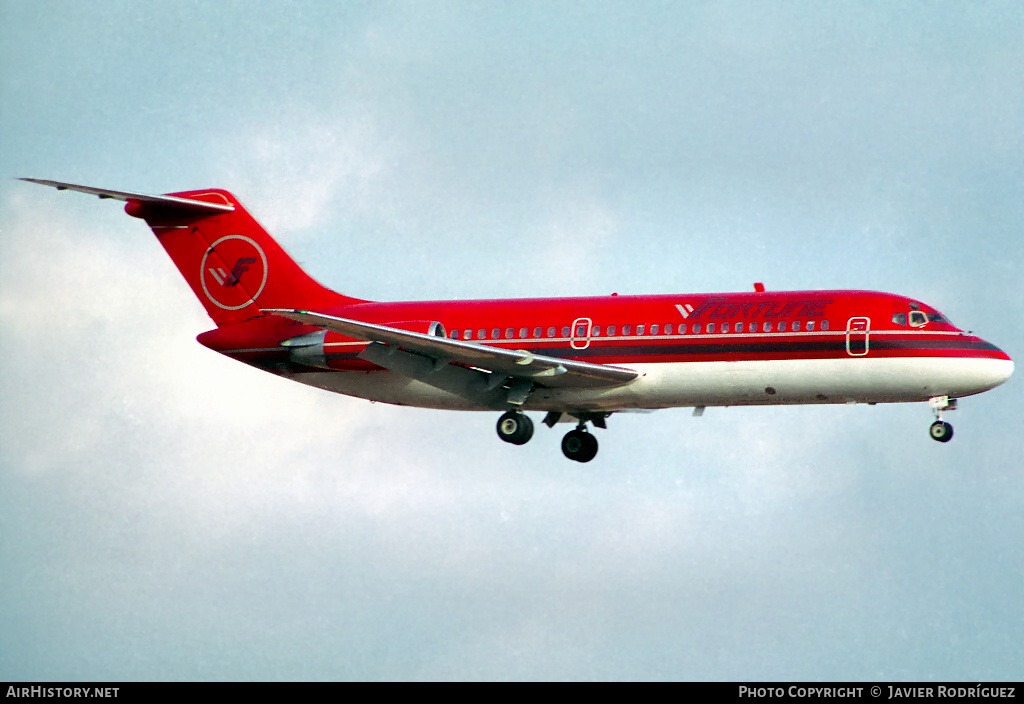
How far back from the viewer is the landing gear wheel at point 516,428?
6100 centimetres

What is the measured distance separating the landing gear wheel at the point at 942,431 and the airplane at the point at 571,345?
4cm

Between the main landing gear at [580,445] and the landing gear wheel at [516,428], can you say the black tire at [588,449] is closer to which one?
the main landing gear at [580,445]

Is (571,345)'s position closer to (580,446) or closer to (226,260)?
(580,446)

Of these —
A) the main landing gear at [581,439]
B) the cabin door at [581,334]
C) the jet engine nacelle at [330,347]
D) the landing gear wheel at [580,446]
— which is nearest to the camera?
the cabin door at [581,334]

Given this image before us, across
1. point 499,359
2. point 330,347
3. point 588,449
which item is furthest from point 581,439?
point 330,347

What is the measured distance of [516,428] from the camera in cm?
6100

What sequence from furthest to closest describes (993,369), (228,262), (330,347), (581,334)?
(228,262)
(330,347)
(581,334)
(993,369)

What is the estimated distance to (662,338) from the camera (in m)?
59.2

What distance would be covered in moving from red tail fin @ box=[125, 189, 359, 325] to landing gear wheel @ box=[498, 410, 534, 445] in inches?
315

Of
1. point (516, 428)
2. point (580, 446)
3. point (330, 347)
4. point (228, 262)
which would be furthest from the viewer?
point (228, 262)

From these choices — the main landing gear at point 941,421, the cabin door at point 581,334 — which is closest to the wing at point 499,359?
the cabin door at point 581,334

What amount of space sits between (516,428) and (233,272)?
40.5 ft
